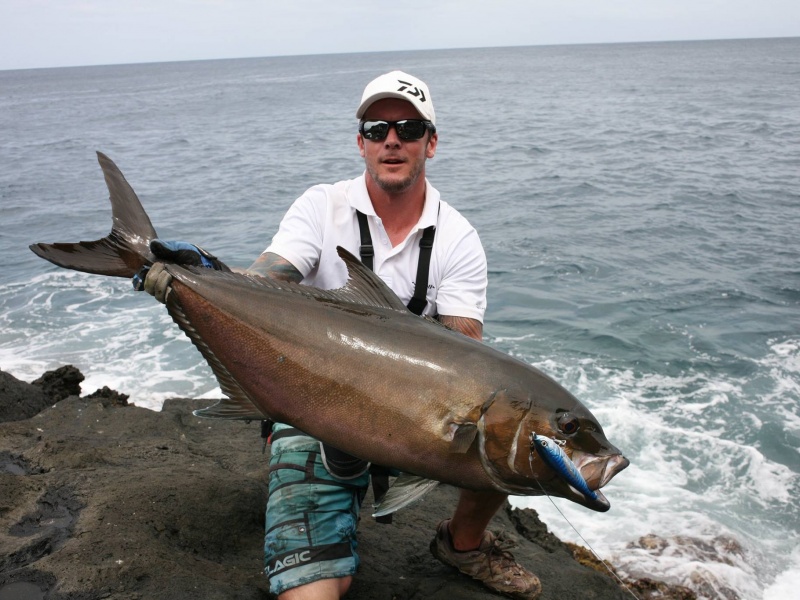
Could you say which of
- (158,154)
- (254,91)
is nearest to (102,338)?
(158,154)

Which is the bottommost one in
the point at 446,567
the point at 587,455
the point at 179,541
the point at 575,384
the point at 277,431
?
the point at 575,384

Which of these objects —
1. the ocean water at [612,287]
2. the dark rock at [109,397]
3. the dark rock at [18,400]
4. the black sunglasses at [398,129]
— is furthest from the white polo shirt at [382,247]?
the dark rock at [18,400]

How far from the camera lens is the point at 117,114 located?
154 feet

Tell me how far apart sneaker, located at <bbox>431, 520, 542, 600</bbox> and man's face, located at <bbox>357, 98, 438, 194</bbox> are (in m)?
1.88

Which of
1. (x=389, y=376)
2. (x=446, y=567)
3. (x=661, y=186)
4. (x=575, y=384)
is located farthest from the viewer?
(x=661, y=186)

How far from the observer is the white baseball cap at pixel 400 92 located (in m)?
3.64

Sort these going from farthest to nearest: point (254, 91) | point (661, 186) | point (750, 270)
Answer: point (254, 91), point (661, 186), point (750, 270)

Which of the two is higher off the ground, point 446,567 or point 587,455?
point 587,455

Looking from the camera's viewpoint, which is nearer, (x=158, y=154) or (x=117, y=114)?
(x=158, y=154)

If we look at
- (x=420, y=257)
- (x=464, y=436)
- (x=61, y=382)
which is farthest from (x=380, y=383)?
(x=61, y=382)

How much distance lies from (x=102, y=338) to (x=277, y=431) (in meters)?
7.35

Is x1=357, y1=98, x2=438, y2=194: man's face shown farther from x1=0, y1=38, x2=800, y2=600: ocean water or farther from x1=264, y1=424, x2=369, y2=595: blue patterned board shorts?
x1=0, y1=38, x2=800, y2=600: ocean water

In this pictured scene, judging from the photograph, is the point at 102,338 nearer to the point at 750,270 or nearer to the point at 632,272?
the point at 632,272

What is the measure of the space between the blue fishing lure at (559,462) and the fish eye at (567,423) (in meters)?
0.12
